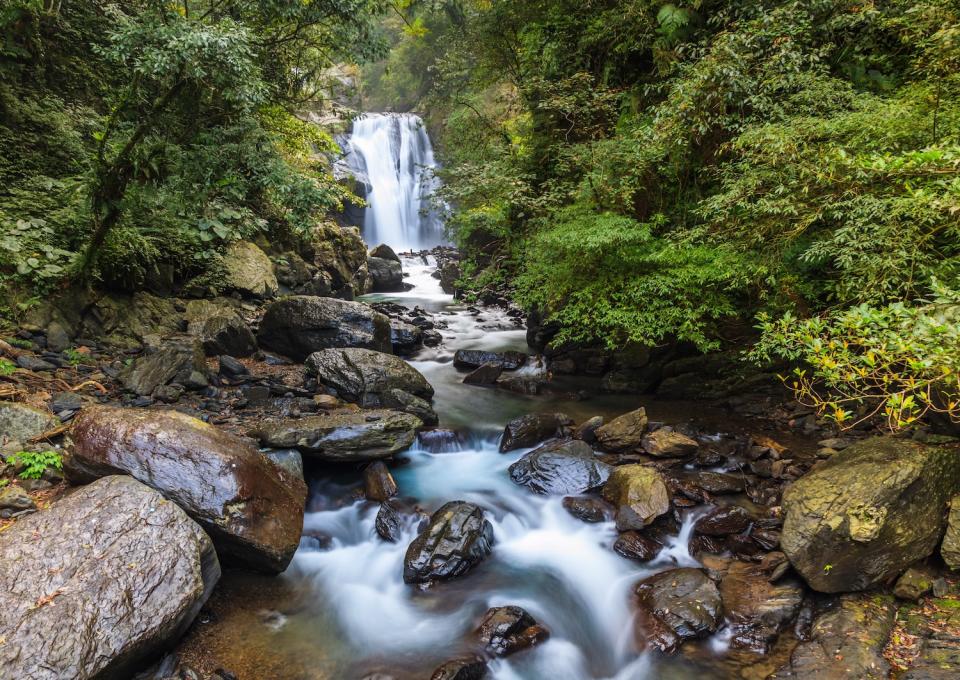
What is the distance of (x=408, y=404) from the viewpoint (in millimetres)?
7344

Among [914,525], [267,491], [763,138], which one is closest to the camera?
[914,525]

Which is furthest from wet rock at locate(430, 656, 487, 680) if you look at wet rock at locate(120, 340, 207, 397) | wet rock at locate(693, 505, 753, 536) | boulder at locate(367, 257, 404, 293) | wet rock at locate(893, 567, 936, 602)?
boulder at locate(367, 257, 404, 293)

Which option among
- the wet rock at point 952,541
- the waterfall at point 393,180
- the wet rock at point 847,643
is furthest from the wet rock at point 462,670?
the waterfall at point 393,180

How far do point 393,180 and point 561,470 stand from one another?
23.5 meters

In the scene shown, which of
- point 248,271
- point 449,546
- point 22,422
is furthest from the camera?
point 248,271

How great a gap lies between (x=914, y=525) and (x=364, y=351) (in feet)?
22.9

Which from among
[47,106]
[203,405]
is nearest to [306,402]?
[203,405]

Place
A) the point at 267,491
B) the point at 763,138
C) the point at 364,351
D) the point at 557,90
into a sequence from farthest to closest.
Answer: the point at 557,90 < the point at 364,351 < the point at 763,138 < the point at 267,491

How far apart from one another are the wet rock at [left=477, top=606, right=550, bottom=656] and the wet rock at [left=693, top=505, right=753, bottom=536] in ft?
6.48

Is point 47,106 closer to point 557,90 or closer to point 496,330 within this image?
point 557,90

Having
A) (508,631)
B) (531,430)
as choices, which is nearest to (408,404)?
(531,430)

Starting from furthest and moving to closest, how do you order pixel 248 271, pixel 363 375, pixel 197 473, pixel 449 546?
1. pixel 248 271
2. pixel 363 375
3. pixel 449 546
4. pixel 197 473

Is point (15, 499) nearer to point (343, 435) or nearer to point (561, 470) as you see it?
point (343, 435)

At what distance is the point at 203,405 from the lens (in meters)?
6.36
